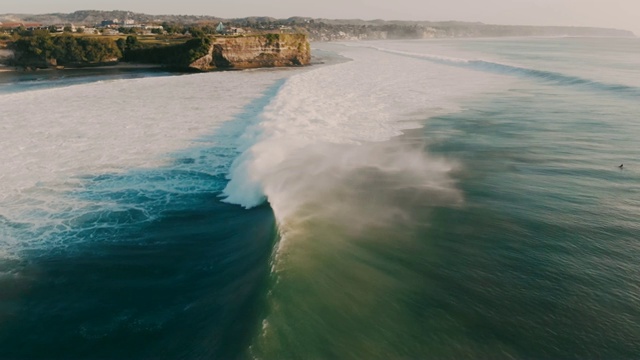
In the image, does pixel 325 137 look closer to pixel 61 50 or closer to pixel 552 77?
pixel 552 77

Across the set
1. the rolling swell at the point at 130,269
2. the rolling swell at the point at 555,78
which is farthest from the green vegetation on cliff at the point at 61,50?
the rolling swell at the point at 130,269

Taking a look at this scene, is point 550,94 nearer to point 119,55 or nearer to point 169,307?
point 169,307

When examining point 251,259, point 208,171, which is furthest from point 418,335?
point 208,171

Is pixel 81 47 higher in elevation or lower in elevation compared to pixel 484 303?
higher

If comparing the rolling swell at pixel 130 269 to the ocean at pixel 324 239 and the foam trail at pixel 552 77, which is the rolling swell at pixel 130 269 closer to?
the ocean at pixel 324 239

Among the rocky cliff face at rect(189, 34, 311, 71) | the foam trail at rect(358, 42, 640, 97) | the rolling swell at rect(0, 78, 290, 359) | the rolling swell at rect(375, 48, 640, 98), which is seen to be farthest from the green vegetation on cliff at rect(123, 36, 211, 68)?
the rolling swell at rect(0, 78, 290, 359)

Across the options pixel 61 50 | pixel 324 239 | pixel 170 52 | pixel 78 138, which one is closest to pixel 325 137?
pixel 324 239
